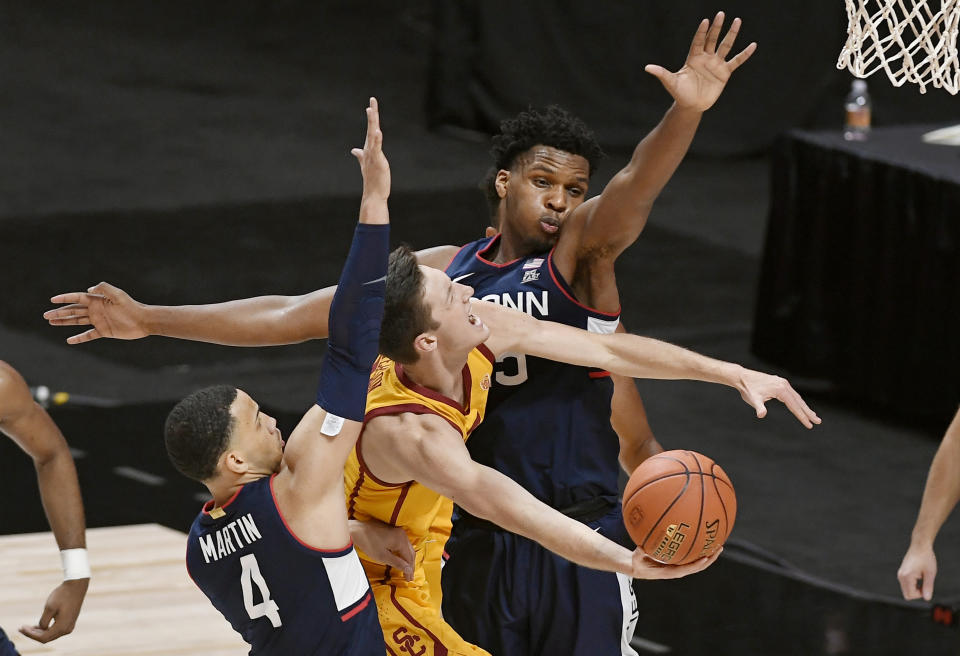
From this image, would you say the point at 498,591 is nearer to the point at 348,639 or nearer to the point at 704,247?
the point at 348,639

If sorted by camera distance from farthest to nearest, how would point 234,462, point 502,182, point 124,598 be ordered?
point 124,598 < point 502,182 < point 234,462

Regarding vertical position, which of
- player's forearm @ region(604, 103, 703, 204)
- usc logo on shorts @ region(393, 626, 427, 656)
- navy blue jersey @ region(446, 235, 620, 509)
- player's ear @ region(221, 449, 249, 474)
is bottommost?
usc logo on shorts @ region(393, 626, 427, 656)

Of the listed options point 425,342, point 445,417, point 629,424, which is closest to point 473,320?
point 425,342

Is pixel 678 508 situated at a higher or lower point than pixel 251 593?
higher

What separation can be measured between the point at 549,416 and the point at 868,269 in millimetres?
4174

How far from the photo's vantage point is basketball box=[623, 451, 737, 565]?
3795 millimetres

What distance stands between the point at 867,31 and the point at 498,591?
1.87 m

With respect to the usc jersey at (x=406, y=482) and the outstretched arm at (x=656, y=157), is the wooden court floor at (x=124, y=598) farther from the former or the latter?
the outstretched arm at (x=656, y=157)

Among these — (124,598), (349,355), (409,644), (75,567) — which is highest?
(349,355)

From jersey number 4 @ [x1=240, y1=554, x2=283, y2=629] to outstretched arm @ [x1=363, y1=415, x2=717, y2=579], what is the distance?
18.0 inches

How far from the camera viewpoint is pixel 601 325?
15.9 feet

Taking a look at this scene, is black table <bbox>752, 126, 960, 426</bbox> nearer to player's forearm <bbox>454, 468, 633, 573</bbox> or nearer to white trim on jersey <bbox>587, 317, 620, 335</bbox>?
white trim on jersey <bbox>587, 317, 620, 335</bbox>

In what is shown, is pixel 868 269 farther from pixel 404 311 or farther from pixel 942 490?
pixel 404 311

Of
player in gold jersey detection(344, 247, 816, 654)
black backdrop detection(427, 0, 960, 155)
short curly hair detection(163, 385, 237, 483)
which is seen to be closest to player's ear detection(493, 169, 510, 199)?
player in gold jersey detection(344, 247, 816, 654)
